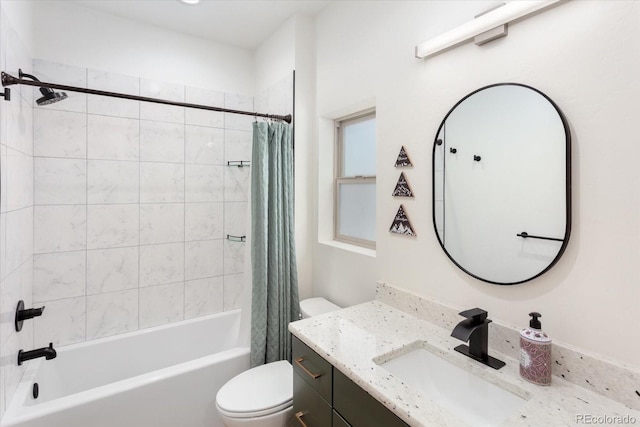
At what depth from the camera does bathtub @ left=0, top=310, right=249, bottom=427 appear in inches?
60.8

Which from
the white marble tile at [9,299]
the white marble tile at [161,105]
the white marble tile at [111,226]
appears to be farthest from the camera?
the white marble tile at [161,105]

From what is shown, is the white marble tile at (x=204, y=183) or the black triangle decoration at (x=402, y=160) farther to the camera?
the white marble tile at (x=204, y=183)

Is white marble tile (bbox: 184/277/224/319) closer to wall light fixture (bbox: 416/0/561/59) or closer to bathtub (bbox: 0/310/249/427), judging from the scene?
bathtub (bbox: 0/310/249/427)

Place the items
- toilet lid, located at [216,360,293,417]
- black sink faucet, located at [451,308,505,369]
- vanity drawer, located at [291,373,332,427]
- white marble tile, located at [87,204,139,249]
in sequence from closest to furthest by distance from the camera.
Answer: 1. black sink faucet, located at [451,308,505,369]
2. vanity drawer, located at [291,373,332,427]
3. toilet lid, located at [216,360,293,417]
4. white marble tile, located at [87,204,139,249]

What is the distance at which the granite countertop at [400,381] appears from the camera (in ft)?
2.80

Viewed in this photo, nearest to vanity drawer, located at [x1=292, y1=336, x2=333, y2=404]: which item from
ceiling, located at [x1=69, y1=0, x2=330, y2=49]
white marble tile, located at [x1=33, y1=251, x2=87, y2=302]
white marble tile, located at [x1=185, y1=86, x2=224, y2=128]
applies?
white marble tile, located at [x1=33, y1=251, x2=87, y2=302]

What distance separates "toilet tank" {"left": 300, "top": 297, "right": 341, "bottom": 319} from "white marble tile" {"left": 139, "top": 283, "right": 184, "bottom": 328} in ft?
3.65

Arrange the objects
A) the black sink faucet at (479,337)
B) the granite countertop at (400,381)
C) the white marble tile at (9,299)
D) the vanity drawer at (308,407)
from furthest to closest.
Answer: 1. the white marble tile at (9,299)
2. the vanity drawer at (308,407)
3. the black sink faucet at (479,337)
4. the granite countertop at (400,381)

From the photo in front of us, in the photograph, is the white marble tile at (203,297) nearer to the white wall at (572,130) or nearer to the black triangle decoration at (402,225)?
the white wall at (572,130)

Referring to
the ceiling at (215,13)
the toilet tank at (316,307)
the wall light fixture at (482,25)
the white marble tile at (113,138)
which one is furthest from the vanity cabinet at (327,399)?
the ceiling at (215,13)

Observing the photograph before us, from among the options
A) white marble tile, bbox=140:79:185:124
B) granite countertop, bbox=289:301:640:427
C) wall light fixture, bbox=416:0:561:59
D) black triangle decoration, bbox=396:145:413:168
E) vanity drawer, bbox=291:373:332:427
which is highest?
white marble tile, bbox=140:79:185:124

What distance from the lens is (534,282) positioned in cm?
111

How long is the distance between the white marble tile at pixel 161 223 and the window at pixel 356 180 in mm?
1277

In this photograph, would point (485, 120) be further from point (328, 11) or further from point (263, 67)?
point (263, 67)
